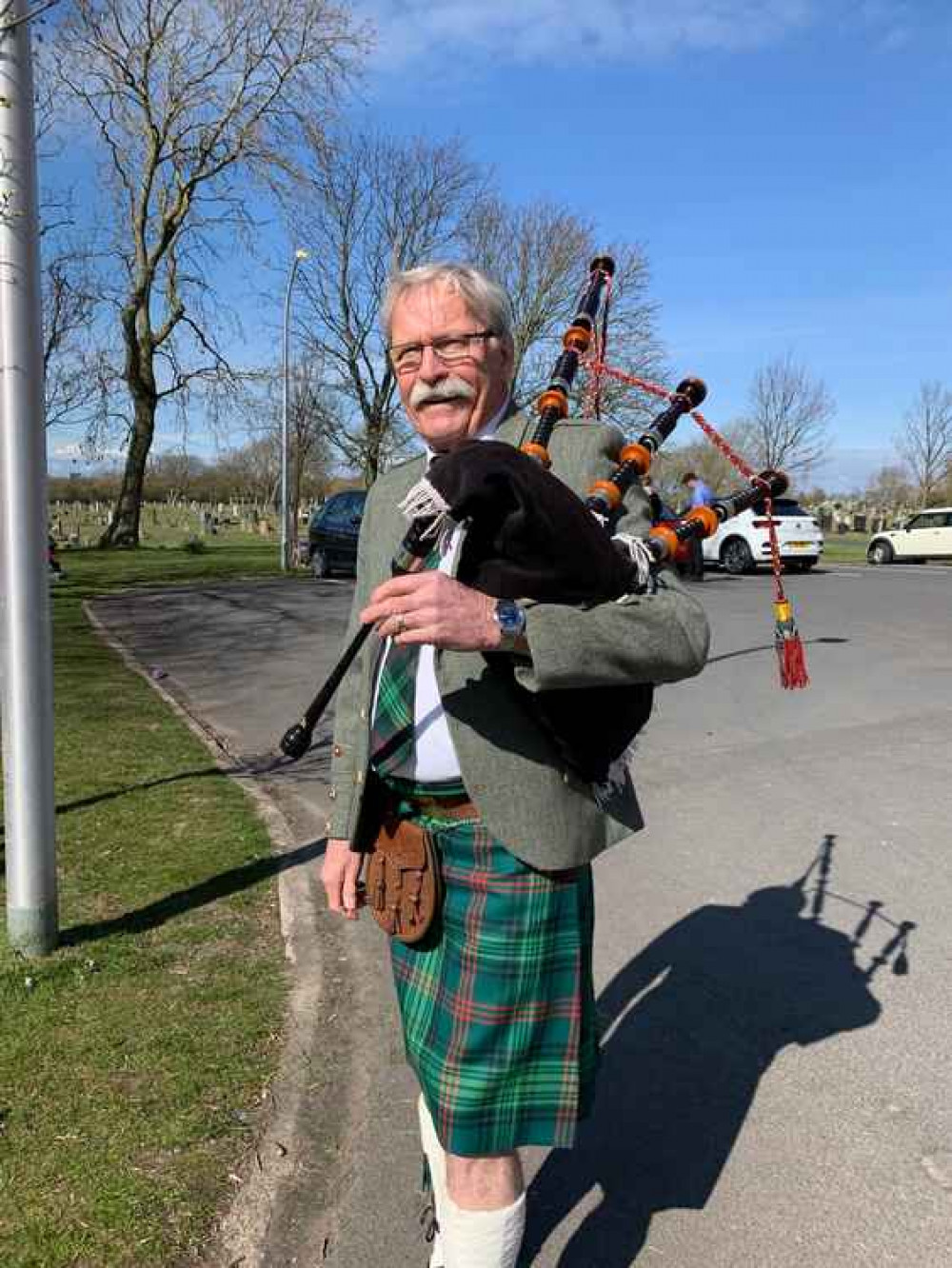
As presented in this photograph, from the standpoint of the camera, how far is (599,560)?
4.79 feet

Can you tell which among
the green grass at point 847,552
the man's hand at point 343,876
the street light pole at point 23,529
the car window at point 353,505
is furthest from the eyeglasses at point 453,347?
the green grass at point 847,552

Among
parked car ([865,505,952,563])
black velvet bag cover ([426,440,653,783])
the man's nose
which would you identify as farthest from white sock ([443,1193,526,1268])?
parked car ([865,505,952,563])

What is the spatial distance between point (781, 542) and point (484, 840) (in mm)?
20952

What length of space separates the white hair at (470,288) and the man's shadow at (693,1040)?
6.46 ft

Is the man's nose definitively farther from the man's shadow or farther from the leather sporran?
the man's shadow

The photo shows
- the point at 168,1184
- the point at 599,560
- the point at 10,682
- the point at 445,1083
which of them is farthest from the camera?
the point at 10,682

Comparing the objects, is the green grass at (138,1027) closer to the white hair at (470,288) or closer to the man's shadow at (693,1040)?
the man's shadow at (693,1040)

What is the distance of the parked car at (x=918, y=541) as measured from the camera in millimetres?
27047

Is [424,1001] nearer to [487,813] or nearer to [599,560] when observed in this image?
[487,813]

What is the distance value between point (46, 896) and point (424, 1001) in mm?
2125

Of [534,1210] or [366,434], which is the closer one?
[534,1210]

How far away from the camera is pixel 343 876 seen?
220cm

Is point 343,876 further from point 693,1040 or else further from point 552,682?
point 693,1040

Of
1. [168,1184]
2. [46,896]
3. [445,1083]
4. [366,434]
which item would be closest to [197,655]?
[46,896]
